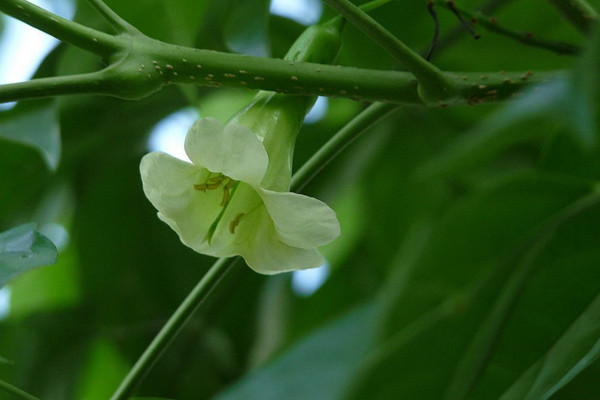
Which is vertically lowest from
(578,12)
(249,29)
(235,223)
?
(235,223)

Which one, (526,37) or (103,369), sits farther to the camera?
(103,369)

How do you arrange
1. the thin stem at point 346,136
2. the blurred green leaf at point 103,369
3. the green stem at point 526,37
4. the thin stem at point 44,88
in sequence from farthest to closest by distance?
the blurred green leaf at point 103,369, the green stem at point 526,37, the thin stem at point 346,136, the thin stem at point 44,88

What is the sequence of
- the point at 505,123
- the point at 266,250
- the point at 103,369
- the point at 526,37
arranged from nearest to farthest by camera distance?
the point at 505,123 → the point at 266,250 → the point at 526,37 → the point at 103,369

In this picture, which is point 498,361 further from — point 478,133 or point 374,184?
point 374,184

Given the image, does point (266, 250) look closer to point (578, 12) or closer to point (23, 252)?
point (23, 252)

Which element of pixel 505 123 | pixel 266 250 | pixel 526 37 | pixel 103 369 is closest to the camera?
pixel 505 123

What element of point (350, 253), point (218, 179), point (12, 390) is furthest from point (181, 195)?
point (350, 253)

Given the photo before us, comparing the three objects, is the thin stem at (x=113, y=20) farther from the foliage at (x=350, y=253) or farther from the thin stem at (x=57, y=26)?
the foliage at (x=350, y=253)

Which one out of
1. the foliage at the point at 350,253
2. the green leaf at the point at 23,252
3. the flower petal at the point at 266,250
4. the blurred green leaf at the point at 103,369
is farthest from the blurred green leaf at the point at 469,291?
the blurred green leaf at the point at 103,369
